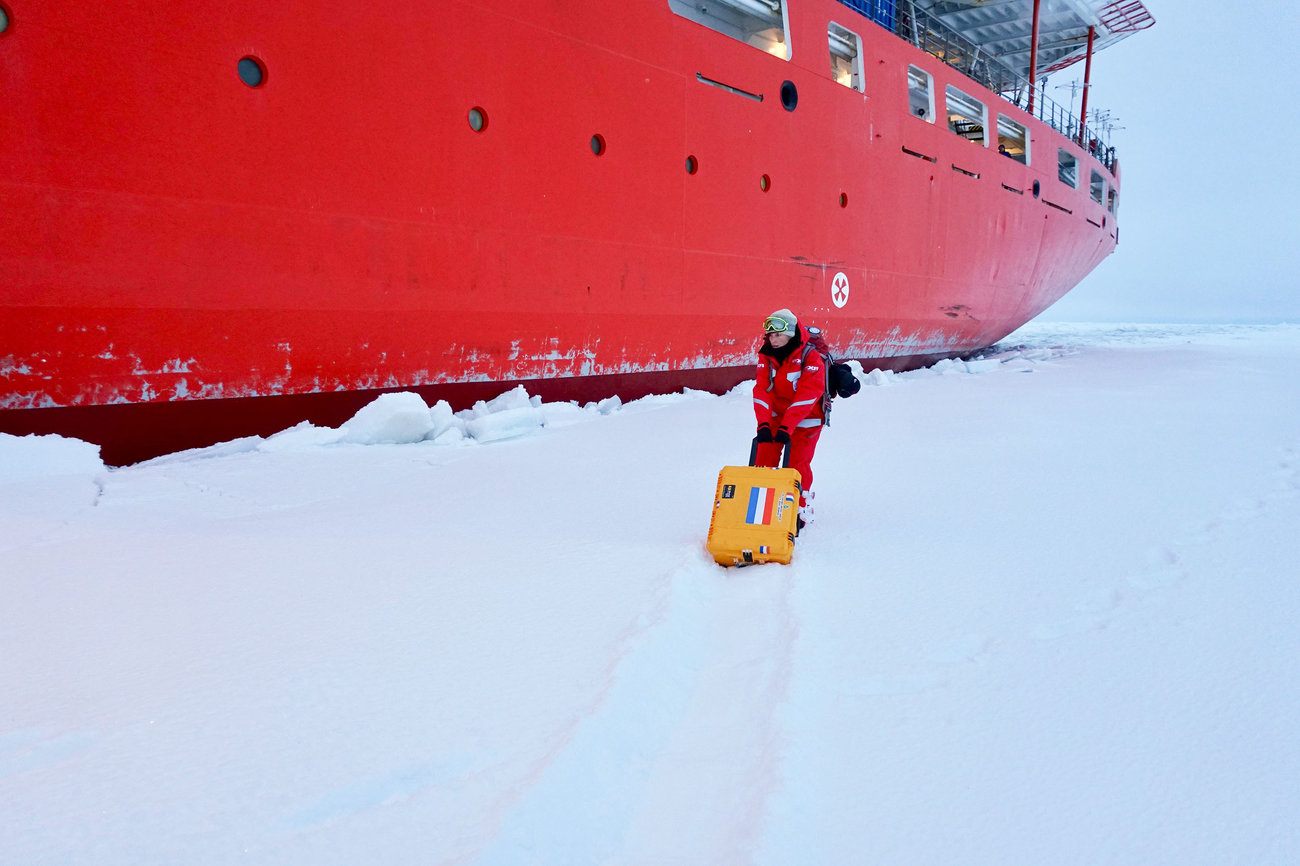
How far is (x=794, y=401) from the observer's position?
10.9ft

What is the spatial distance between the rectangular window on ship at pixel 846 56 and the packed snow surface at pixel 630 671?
580 cm

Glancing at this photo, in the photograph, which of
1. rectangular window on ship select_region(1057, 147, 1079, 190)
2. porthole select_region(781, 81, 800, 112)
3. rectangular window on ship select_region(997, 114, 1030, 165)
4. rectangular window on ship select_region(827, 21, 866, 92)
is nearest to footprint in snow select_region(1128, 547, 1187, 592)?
porthole select_region(781, 81, 800, 112)

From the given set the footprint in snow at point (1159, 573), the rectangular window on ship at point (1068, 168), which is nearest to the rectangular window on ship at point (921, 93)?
the rectangular window on ship at point (1068, 168)

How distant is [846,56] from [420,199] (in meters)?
5.54

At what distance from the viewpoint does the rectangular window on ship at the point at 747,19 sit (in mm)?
6809

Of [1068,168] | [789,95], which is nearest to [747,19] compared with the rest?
[789,95]

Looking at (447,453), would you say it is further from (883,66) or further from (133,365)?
(883,66)

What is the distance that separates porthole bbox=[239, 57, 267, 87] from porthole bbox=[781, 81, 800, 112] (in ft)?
15.6

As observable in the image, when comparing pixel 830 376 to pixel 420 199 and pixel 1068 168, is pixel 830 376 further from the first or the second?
pixel 1068 168

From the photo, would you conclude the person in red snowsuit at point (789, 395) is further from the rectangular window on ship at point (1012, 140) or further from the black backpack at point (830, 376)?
the rectangular window on ship at point (1012, 140)

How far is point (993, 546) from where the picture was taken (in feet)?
9.67

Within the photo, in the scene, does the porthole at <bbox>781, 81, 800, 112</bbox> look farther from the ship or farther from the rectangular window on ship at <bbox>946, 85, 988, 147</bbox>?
the rectangular window on ship at <bbox>946, 85, 988, 147</bbox>

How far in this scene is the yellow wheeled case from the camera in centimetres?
286

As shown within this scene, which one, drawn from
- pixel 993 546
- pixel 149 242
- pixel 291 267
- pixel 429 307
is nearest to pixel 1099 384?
pixel 993 546
